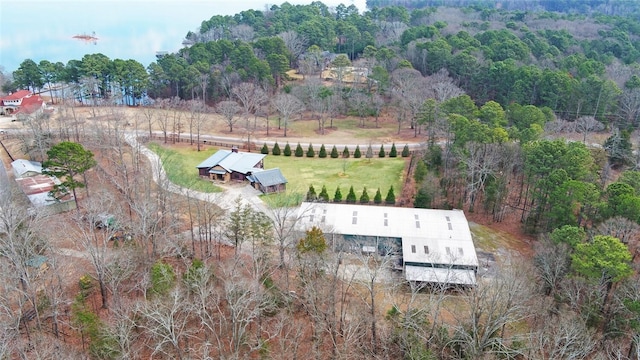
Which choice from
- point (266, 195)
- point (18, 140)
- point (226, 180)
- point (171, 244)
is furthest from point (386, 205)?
point (18, 140)

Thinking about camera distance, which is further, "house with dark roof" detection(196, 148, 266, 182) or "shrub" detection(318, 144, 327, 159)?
"shrub" detection(318, 144, 327, 159)

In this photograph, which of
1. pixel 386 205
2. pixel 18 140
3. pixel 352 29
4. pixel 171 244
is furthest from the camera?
pixel 352 29

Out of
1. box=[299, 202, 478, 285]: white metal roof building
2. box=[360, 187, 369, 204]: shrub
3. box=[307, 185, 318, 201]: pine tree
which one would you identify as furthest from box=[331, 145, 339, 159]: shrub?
box=[299, 202, 478, 285]: white metal roof building

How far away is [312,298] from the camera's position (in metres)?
22.3

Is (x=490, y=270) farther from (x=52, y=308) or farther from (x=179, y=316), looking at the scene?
(x=52, y=308)

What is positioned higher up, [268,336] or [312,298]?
[312,298]

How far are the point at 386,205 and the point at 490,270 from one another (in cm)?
1046

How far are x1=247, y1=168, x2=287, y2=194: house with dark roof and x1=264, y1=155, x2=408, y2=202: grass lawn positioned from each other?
3.10 ft

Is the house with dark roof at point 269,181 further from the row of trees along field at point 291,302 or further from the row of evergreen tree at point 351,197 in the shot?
the row of trees along field at point 291,302

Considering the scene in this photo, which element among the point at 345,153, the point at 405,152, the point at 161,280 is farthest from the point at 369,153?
the point at 161,280

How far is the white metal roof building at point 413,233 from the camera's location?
1118 inches

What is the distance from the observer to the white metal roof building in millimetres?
28391

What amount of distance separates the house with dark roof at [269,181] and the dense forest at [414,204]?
6658mm

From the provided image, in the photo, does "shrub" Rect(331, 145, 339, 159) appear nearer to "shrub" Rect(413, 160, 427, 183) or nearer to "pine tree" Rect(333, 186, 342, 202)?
"shrub" Rect(413, 160, 427, 183)
